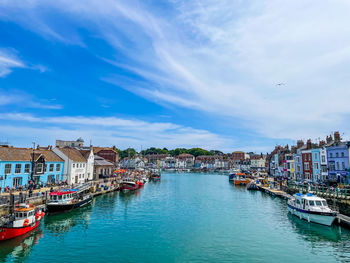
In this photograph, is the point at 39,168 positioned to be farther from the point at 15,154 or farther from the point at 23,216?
the point at 23,216

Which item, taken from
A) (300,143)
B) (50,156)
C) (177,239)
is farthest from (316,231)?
(300,143)

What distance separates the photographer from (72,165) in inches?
2287

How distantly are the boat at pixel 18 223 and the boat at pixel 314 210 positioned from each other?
1338 inches

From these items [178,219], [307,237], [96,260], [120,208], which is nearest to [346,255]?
[307,237]

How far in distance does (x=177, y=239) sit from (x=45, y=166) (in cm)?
3685

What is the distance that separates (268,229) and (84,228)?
2311cm

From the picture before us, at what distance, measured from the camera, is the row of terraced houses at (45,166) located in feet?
136

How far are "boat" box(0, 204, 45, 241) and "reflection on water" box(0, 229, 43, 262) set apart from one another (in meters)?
0.55

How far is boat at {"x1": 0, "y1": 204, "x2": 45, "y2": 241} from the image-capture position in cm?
2366

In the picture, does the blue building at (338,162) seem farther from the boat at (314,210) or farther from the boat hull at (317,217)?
the boat hull at (317,217)

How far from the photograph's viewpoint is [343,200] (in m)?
34.5

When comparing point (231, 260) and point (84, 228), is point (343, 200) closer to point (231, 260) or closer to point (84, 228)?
point (231, 260)

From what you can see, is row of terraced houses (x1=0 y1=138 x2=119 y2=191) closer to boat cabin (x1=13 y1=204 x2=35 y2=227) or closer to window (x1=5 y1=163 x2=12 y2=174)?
window (x1=5 y1=163 x2=12 y2=174)

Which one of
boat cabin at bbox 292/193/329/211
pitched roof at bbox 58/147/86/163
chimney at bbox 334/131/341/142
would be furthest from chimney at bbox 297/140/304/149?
pitched roof at bbox 58/147/86/163
